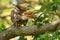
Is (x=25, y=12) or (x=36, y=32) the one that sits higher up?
(x=25, y=12)

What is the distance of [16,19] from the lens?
133cm

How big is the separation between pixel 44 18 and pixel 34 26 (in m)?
0.09

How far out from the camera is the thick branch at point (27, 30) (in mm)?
1287

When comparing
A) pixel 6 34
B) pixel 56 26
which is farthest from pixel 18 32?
pixel 56 26

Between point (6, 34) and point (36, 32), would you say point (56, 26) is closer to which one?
point (36, 32)

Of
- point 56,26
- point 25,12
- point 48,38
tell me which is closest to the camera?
point 48,38

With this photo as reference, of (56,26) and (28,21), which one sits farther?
(28,21)

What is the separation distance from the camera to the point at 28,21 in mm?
1471

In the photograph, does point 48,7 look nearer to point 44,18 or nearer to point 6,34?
point 44,18

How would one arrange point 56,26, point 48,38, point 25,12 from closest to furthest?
point 48,38 → point 56,26 → point 25,12

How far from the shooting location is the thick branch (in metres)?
1.29

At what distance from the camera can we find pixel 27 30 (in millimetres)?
1314

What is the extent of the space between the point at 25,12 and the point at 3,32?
0.17 meters

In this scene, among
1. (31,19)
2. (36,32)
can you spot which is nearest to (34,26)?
(36,32)
